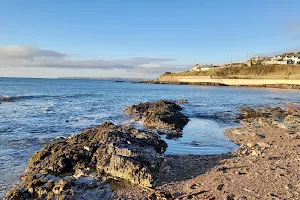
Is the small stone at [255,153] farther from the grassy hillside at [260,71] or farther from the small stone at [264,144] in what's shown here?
the grassy hillside at [260,71]

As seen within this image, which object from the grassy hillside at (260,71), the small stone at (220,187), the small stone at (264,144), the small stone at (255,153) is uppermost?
the grassy hillside at (260,71)

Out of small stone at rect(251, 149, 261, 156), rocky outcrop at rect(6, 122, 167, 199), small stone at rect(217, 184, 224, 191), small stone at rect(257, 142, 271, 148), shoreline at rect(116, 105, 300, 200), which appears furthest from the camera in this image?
small stone at rect(257, 142, 271, 148)

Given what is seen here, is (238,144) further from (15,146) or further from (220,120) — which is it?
(15,146)

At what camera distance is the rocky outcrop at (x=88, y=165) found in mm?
9391

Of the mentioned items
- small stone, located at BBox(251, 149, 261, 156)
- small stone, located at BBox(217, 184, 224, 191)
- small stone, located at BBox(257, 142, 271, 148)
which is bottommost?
small stone, located at BBox(257, 142, 271, 148)

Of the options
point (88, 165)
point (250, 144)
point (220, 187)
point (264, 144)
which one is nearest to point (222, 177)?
point (220, 187)

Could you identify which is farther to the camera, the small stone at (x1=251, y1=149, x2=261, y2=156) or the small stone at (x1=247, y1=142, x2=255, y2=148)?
the small stone at (x1=247, y1=142, x2=255, y2=148)

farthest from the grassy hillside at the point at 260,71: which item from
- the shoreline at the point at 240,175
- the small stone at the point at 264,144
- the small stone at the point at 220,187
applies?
the small stone at the point at 220,187

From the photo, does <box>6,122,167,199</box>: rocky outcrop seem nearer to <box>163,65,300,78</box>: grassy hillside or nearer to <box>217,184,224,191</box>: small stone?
<box>217,184,224,191</box>: small stone

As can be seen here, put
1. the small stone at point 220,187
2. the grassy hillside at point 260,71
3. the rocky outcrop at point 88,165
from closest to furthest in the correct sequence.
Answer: the small stone at point 220,187, the rocky outcrop at point 88,165, the grassy hillside at point 260,71

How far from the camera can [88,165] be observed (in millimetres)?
11641

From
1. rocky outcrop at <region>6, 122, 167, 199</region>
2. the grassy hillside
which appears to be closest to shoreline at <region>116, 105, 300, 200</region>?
rocky outcrop at <region>6, 122, 167, 199</region>

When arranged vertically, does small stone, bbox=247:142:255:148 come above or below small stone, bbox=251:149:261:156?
below

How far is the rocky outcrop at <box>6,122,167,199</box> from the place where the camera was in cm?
939
